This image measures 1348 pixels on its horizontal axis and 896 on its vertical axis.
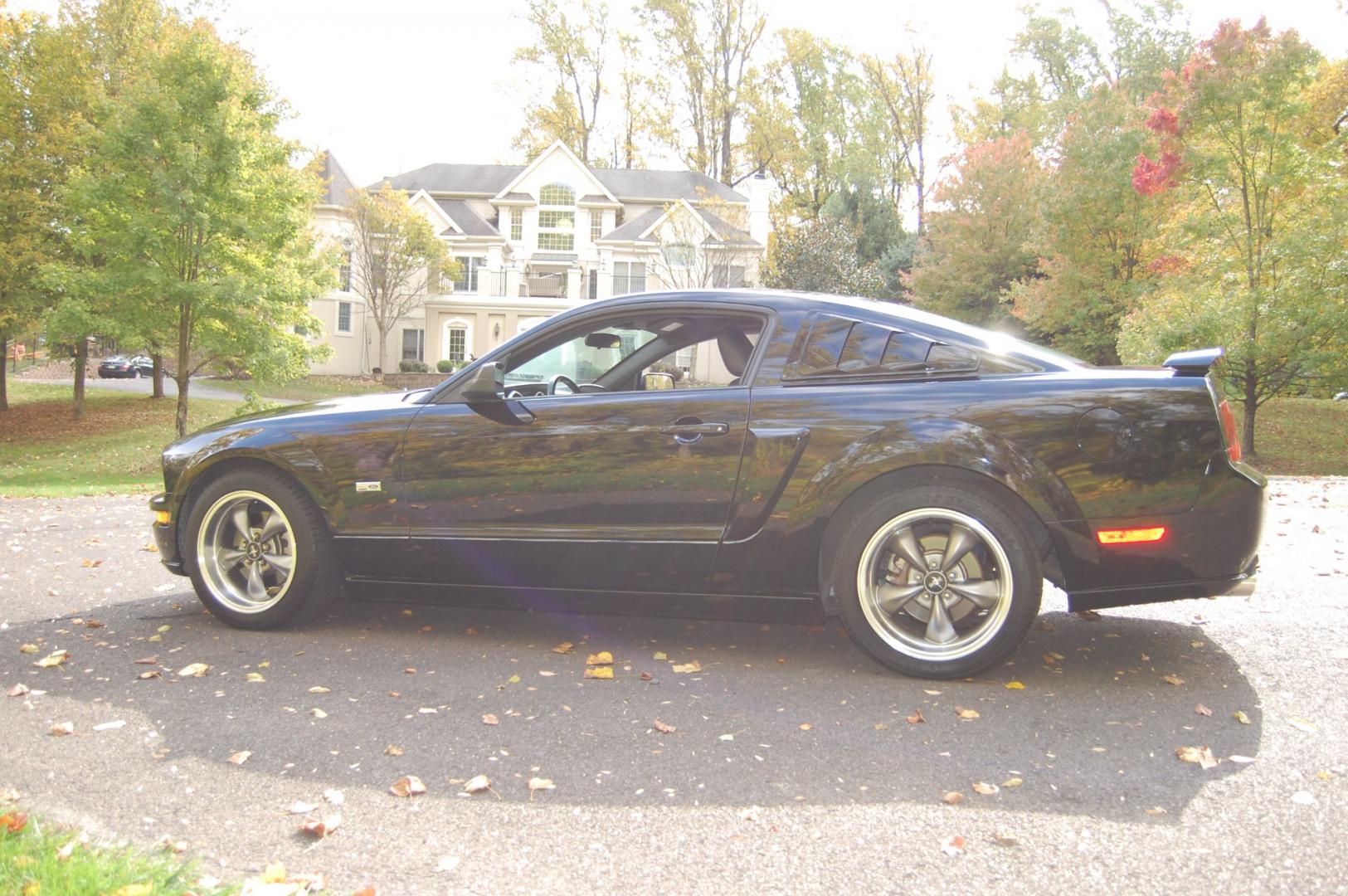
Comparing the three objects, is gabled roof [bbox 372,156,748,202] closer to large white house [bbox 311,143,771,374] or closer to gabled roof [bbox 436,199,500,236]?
large white house [bbox 311,143,771,374]

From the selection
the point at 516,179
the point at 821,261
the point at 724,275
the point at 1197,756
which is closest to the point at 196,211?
the point at 1197,756

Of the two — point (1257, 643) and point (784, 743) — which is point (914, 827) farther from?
point (1257, 643)

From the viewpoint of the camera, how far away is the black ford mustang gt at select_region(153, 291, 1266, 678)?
3.72 meters

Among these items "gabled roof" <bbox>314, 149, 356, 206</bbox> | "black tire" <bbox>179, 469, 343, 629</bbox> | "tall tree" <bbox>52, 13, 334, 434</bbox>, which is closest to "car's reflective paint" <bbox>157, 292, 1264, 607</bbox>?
"black tire" <bbox>179, 469, 343, 629</bbox>

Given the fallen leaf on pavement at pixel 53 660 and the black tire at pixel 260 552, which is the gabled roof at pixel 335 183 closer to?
the black tire at pixel 260 552

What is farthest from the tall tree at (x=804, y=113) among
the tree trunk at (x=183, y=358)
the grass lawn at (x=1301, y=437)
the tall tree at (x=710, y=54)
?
the tree trunk at (x=183, y=358)

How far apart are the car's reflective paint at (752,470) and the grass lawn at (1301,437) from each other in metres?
16.3

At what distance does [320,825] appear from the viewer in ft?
8.86

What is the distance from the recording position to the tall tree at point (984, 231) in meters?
36.8

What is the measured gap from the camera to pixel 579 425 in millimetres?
4258

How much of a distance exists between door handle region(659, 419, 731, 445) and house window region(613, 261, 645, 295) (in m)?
42.1

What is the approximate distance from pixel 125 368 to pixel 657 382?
169 ft

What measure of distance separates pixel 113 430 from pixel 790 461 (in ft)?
86.9

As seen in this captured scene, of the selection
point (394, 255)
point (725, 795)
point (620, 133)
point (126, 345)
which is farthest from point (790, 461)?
point (620, 133)
